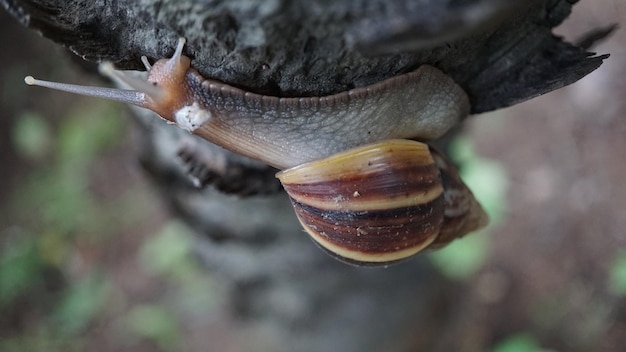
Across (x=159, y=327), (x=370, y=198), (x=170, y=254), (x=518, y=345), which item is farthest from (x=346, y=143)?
(x=159, y=327)

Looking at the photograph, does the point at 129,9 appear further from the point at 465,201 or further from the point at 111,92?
the point at 465,201

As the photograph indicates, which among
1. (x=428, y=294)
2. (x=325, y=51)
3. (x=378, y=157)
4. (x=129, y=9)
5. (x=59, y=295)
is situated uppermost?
(x=129, y=9)

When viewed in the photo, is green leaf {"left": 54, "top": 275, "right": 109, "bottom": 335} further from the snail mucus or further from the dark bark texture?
the snail mucus

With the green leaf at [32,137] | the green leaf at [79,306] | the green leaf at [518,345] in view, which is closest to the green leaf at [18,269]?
the green leaf at [79,306]

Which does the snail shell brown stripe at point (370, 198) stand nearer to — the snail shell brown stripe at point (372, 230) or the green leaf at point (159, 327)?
the snail shell brown stripe at point (372, 230)

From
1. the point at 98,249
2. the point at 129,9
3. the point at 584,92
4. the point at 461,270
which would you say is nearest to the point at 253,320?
the point at 461,270

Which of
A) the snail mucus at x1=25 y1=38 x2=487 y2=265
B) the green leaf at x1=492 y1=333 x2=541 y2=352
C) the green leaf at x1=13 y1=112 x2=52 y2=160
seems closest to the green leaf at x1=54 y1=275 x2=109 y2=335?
the green leaf at x1=13 y1=112 x2=52 y2=160

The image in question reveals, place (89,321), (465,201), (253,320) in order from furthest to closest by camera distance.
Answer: (89,321), (253,320), (465,201)
